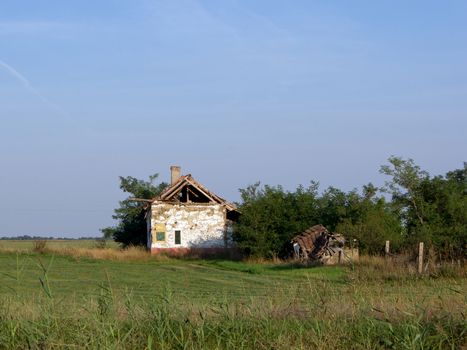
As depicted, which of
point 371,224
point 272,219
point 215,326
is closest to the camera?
point 215,326

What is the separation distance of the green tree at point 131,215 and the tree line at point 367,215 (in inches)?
437

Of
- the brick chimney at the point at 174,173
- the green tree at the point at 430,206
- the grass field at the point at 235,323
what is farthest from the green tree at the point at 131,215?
the grass field at the point at 235,323

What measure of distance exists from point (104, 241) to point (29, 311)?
173 feet

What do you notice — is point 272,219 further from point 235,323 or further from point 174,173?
point 235,323

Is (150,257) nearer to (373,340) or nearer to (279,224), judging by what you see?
(279,224)

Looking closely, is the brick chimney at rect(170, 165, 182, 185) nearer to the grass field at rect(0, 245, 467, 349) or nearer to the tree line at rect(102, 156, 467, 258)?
the tree line at rect(102, 156, 467, 258)

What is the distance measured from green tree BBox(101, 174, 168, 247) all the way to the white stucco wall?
635 cm

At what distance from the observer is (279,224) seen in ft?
158

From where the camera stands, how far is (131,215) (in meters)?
61.1

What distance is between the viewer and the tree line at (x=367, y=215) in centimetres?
4041

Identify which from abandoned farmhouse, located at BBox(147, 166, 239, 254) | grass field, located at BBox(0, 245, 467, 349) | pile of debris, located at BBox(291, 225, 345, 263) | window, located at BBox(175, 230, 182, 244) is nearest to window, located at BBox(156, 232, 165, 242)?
abandoned farmhouse, located at BBox(147, 166, 239, 254)

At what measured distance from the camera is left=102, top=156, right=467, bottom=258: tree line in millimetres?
40406

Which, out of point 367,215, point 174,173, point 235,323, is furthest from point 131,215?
point 235,323

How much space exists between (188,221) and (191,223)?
0.25m
